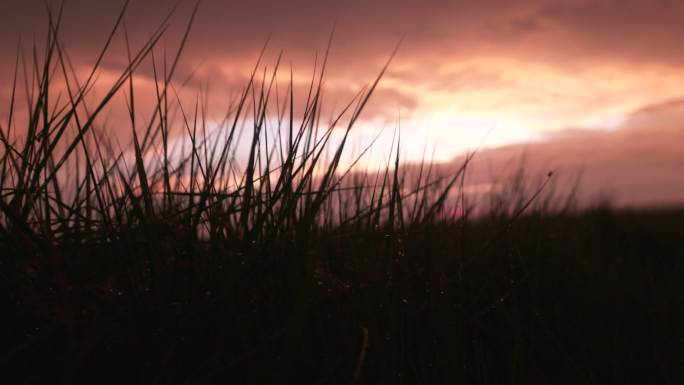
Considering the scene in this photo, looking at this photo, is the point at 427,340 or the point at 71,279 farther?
the point at 427,340

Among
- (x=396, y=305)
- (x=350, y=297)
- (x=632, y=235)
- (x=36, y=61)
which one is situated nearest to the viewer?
(x=396, y=305)

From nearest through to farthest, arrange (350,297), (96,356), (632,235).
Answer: (96,356) → (350,297) → (632,235)

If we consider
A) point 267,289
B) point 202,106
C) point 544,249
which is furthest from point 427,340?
point 544,249

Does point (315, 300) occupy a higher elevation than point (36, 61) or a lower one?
lower

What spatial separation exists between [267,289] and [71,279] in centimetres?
41

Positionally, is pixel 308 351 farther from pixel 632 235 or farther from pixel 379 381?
pixel 632 235

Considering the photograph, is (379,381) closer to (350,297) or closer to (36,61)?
(350,297)

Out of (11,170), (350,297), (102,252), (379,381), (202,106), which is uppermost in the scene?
(202,106)

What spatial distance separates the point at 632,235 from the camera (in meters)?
4.34

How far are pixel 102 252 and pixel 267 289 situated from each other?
394 mm

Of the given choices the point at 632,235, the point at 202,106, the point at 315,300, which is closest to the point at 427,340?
the point at 315,300

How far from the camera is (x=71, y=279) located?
39.9 inches

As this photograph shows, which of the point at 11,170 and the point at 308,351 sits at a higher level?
the point at 11,170

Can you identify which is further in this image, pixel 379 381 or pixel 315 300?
pixel 315 300
